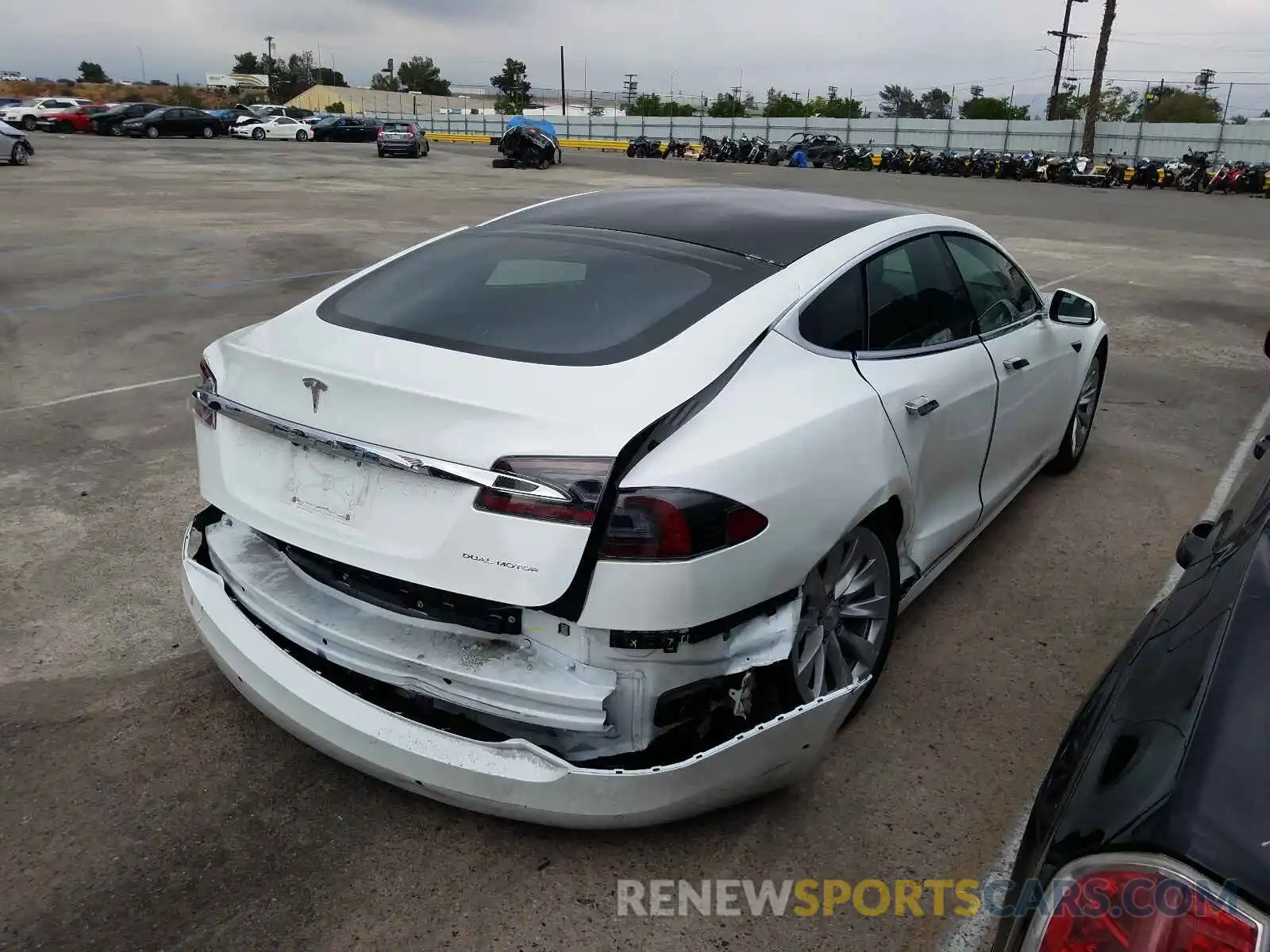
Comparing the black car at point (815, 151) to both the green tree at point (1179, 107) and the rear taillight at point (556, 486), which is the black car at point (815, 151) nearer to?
the green tree at point (1179, 107)

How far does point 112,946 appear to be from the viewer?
89.2 inches

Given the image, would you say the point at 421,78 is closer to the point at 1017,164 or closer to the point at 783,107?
the point at 783,107

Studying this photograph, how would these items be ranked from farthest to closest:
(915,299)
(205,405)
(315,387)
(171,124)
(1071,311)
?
(171,124), (1071,311), (915,299), (205,405), (315,387)

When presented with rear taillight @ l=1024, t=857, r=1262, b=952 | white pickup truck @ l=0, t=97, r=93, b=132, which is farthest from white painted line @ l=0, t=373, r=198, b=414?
white pickup truck @ l=0, t=97, r=93, b=132

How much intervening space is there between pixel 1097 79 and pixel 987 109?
1899 inches

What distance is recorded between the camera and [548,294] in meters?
3.00

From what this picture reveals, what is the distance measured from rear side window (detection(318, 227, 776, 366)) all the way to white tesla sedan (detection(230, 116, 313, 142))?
51431 mm

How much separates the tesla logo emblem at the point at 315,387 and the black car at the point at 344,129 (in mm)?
53271

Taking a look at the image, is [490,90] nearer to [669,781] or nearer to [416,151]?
[416,151]

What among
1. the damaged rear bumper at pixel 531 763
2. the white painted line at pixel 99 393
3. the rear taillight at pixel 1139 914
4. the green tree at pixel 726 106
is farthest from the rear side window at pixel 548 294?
the green tree at pixel 726 106

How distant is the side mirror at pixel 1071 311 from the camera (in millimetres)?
4328

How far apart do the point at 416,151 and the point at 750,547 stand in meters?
39.0

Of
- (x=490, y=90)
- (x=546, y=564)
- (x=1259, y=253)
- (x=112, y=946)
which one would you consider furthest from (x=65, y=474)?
(x=490, y=90)

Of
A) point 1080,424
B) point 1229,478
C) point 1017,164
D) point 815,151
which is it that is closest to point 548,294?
point 1080,424
